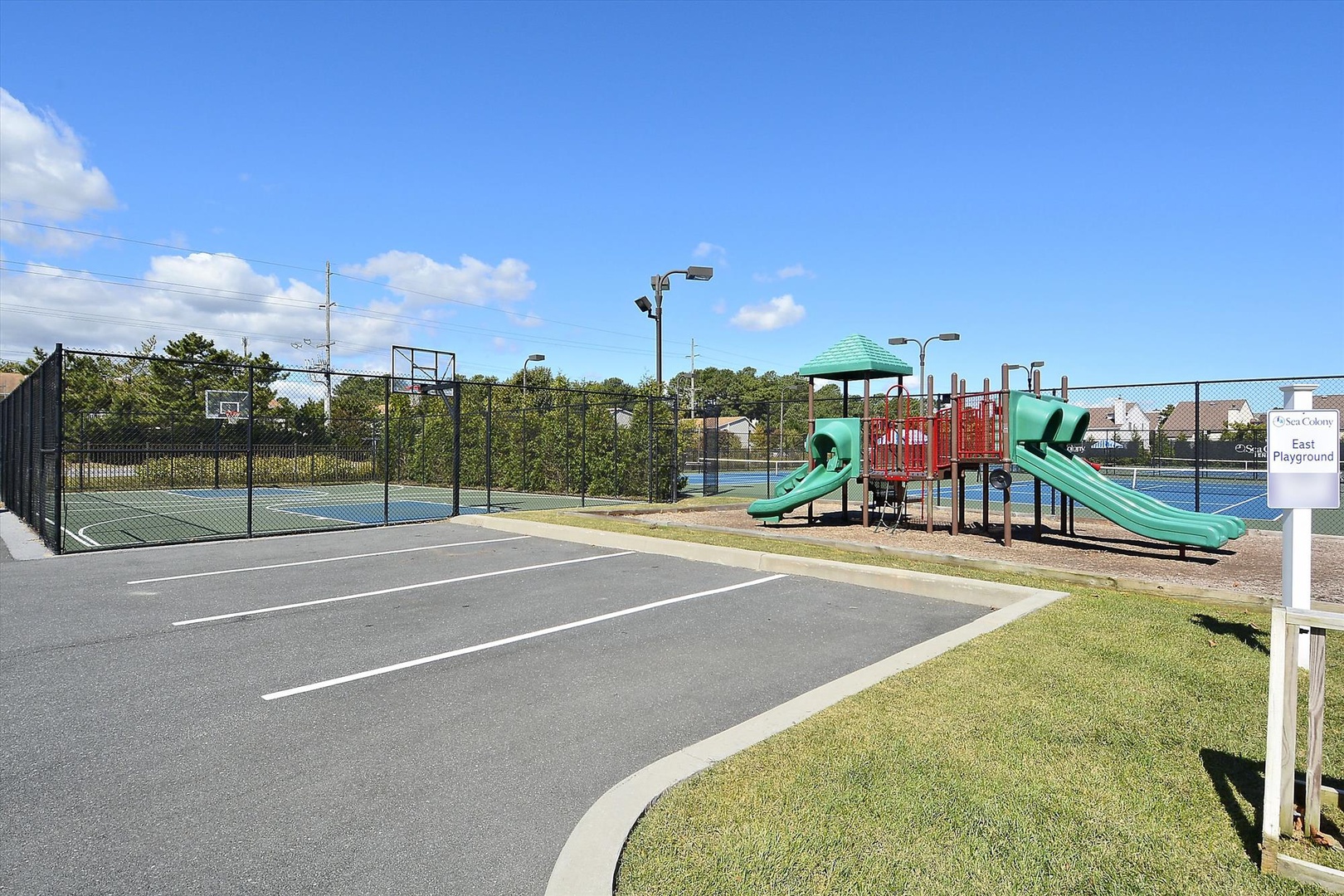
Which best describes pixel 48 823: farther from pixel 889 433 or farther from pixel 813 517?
pixel 813 517

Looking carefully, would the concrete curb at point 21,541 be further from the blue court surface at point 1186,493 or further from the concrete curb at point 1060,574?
the blue court surface at point 1186,493

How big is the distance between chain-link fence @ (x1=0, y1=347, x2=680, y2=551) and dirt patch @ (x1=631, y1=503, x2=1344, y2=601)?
21.2ft

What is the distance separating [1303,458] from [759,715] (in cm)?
300

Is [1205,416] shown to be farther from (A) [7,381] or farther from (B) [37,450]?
(A) [7,381]

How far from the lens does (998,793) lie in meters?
3.24

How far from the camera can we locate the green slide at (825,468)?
13.8 metres

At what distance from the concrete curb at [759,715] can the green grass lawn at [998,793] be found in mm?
95

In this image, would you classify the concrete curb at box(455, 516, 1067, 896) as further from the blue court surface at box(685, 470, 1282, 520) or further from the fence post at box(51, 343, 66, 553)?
the fence post at box(51, 343, 66, 553)

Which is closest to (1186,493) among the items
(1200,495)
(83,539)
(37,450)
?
(1200,495)

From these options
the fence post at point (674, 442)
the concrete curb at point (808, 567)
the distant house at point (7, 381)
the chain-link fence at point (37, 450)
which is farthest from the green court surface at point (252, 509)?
the distant house at point (7, 381)

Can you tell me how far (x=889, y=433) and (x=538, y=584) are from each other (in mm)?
7623

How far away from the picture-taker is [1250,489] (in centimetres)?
2853

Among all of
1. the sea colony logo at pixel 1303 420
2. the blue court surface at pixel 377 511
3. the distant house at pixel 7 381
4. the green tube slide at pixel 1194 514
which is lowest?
the blue court surface at pixel 377 511

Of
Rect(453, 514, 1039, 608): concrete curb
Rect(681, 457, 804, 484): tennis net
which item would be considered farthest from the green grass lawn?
Rect(681, 457, 804, 484): tennis net
